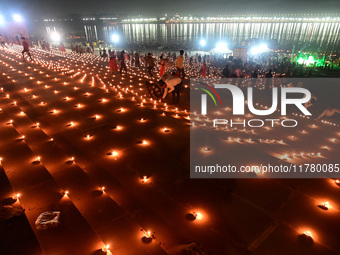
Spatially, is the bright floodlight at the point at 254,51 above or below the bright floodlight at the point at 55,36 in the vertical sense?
below

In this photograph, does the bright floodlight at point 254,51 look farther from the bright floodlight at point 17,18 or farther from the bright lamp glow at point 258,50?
the bright floodlight at point 17,18

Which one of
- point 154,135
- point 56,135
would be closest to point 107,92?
point 56,135

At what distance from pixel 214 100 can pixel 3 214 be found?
874cm

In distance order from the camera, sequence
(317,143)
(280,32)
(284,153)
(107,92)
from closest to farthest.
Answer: (284,153)
(317,143)
(107,92)
(280,32)

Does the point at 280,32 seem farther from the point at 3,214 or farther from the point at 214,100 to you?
the point at 3,214

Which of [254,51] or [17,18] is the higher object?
[17,18]

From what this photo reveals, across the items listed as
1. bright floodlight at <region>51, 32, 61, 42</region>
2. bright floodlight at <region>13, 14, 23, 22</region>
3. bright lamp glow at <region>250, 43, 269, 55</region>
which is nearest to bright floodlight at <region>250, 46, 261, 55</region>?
bright lamp glow at <region>250, 43, 269, 55</region>

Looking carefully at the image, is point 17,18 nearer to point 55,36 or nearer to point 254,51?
point 55,36

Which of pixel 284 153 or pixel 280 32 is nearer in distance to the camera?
pixel 284 153

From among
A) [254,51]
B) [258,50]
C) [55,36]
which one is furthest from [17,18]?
[258,50]

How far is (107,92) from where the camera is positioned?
9945 mm

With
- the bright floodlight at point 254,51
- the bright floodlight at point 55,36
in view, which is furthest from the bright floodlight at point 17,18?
the bright floodlight at point 254,51

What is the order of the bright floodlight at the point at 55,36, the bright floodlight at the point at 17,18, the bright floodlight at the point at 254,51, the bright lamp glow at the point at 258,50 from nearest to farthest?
the bright lamp glow at the point at 258,50 < the bright floodlight at the point at 254,51 < the bright floodlight at the point at 17,18 < the bright floodlight at the point at 55,36

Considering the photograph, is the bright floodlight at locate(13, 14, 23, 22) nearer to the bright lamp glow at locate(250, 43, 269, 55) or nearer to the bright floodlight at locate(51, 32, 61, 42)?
the bright floodlight at locate(51, 32, 61, 42)
